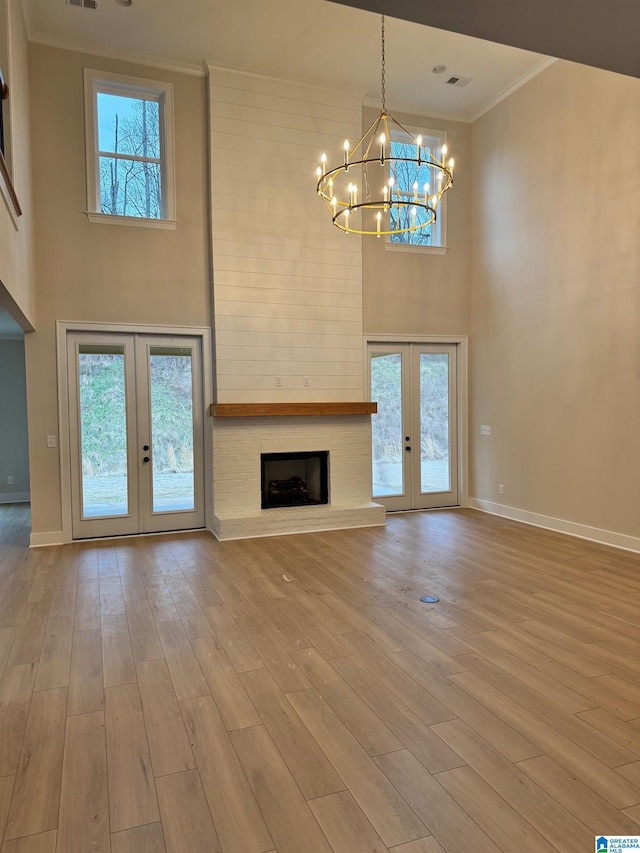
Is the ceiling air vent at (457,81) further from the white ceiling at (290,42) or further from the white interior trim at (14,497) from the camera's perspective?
the white interior trim at (14,497)

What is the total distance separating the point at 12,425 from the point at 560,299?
7829mm

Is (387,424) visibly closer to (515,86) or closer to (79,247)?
(79,247)

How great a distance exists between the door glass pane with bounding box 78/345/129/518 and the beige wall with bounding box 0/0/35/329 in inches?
31.6

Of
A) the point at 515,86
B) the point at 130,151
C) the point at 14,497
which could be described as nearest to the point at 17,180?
the point at 130,151

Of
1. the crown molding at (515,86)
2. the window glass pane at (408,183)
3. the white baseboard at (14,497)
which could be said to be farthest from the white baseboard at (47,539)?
the crown molding at (515,86)

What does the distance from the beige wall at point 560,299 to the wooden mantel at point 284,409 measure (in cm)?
178

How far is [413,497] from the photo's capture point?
7570mm

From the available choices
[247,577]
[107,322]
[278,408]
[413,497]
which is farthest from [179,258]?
[413,497]

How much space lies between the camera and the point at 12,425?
8625mm

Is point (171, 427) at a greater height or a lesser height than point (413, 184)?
lesser

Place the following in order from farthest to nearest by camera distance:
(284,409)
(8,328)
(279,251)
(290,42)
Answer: (8,328), (279,251), (284,409), (290,42)

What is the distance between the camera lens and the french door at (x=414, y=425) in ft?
24.2

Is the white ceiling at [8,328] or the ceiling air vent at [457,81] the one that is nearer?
the white ceiling at [8,328]

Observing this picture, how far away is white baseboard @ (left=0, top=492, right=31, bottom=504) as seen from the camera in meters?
8.60
